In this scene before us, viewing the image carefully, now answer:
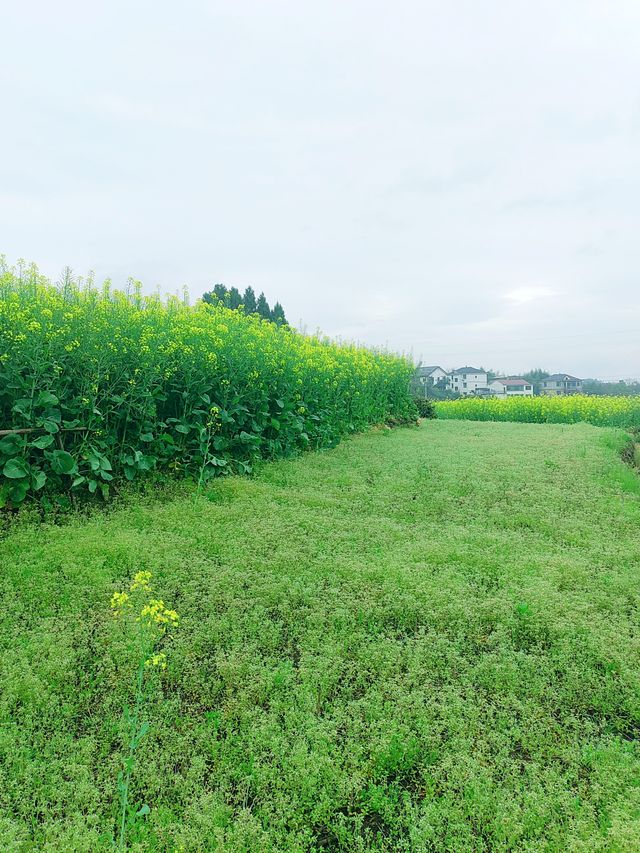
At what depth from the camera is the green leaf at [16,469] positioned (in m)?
3.76

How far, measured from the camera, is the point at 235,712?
232 cm

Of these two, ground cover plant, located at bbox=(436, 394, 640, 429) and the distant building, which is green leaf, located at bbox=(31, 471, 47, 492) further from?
the distant building

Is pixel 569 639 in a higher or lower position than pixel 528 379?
lower

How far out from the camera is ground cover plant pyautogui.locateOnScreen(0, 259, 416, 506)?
3.96 meters

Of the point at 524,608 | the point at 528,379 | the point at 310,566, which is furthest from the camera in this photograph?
the point at 528,379

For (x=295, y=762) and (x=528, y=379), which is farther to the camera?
(x=528, y=379)

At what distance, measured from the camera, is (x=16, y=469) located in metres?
3.80

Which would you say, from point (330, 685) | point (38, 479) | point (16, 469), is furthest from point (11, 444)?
point (330, 685)

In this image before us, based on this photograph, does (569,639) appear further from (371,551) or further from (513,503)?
(513,503)

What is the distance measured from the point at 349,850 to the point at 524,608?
5.98 ft

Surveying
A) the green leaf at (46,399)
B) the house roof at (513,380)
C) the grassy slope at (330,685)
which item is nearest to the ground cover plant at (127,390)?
the green leaf at (46,399)

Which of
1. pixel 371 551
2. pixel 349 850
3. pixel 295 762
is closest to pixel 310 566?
pixel 371 551

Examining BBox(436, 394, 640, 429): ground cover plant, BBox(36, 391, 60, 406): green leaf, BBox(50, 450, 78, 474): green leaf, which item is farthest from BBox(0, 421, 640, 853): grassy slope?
BBox(436, 394, 640, 429): ground cover plant

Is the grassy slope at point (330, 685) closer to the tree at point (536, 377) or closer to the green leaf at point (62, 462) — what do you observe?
the green leaf at point (62, 462)
